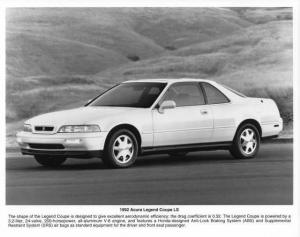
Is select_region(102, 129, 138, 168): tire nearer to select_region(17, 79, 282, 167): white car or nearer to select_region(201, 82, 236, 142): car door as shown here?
select_region(17, 79, 282, 167): white car

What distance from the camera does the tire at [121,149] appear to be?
502 inches

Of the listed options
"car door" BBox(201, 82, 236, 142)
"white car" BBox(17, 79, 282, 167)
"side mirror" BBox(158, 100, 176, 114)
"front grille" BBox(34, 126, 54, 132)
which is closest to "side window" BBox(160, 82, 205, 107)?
"white car" BBox(17, 79, 282, 167)

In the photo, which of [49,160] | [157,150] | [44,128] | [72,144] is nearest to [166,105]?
[157,150]

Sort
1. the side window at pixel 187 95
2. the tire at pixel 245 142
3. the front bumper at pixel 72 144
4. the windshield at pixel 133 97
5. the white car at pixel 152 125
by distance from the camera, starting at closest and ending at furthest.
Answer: the front bumper at pixel 72 144 < the white car at pixel 152 125 < the windshield at pixel 133 97 < the side window at pixel 187 95 < the tire at pixel 245 142

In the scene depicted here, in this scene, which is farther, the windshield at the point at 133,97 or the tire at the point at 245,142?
the tire at the point at 245,142

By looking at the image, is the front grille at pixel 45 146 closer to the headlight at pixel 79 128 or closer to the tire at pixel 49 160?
the headlight at pixel 79 128

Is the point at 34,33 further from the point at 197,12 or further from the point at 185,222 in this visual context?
the point at 185,222

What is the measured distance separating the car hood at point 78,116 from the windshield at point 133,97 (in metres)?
0.35

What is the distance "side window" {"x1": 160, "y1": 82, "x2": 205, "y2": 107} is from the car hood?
3.15ft

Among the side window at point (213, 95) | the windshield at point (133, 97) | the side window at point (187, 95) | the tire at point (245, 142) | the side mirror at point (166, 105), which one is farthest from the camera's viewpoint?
the tire at point (245, 142)

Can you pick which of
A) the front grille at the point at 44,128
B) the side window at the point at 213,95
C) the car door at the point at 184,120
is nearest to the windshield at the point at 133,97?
the car door at the point at 184,120

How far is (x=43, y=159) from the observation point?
14016 mm
